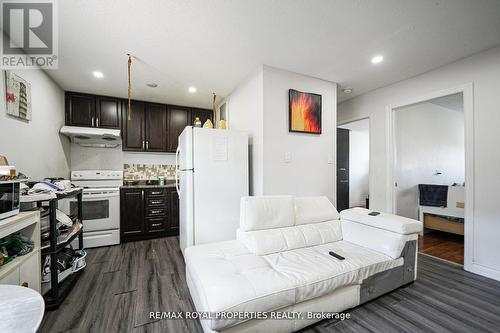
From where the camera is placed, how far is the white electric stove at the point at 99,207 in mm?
3125

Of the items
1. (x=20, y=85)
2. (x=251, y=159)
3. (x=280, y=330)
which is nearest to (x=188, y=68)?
(x=251, y=159)

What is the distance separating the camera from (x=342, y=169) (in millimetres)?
4105

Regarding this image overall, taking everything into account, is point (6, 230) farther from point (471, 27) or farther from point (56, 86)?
point (471, 27)

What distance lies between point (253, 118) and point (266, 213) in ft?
4.22

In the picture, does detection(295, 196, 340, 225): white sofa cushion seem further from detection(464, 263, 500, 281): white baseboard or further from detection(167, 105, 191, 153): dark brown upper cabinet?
detection(167, 105, 191, 153): dark brown upper cabinet

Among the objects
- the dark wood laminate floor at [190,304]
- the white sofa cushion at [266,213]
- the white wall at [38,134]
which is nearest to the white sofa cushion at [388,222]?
the dark wood laminate floor at [190,304]

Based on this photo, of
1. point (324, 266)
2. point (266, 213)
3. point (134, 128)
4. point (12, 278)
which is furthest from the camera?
point (134, 128)

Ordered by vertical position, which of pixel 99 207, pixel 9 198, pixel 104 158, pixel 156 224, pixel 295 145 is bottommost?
pixel 156 224

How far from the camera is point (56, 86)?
3035 millimetres

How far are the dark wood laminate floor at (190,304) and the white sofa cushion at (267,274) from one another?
11.8 inches

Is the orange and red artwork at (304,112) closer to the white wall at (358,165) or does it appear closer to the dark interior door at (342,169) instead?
the dark interior door at (342,169)

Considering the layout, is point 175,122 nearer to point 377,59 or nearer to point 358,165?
point 377,59

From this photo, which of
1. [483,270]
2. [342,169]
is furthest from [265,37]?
[483,270]

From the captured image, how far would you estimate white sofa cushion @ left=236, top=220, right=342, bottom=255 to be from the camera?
195cm
